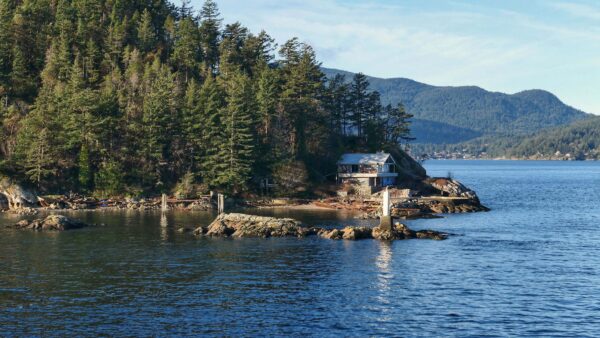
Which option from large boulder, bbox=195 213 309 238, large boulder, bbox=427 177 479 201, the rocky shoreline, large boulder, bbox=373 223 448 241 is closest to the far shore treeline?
the rocky shoreline

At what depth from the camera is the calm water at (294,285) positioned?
3706 cm

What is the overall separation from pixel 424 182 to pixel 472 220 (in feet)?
127

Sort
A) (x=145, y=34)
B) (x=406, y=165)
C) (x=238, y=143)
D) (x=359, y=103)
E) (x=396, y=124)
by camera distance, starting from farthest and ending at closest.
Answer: (x=396, y=124) → (x=145, y=34) → (x=359, y=103) → (x=406, y=165) → (x=238, y=143)

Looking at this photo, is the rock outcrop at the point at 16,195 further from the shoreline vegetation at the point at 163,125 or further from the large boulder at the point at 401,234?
the large boulder at the point at 401,234

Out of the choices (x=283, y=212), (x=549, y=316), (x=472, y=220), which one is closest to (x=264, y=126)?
(x=283, y=212)

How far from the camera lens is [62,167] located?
11175cm

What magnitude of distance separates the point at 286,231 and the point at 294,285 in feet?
86.4

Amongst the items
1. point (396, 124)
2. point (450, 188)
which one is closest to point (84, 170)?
point (450, 188)

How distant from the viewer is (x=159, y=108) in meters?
115

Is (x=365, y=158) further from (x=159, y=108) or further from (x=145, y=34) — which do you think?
(x=145, y=34)

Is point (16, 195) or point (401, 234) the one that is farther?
point (16, 195)

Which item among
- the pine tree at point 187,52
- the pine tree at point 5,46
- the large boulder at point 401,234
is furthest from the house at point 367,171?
the pine tree at point 5,46

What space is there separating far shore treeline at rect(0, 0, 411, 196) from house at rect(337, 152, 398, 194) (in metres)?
3.29

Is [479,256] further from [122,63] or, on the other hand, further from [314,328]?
[122,63]
